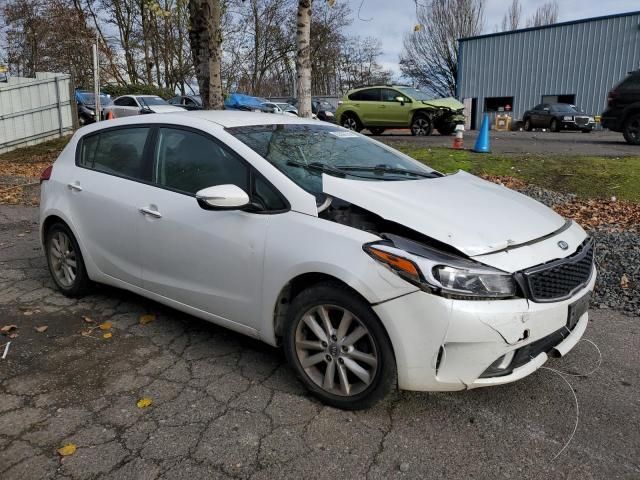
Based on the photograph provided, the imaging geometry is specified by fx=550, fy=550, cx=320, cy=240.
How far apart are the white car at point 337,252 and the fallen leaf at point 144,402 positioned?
2.07 ft

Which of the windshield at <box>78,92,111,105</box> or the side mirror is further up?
the windshield at <box>78,92,111,105</box>

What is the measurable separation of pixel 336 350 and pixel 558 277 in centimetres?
119

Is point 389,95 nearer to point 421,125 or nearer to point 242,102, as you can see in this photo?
point 421,125

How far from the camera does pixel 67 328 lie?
4027mm

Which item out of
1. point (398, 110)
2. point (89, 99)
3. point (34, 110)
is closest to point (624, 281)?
point (398, 110)

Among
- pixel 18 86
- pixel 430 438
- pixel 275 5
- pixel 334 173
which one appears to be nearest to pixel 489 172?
pixel 334 173

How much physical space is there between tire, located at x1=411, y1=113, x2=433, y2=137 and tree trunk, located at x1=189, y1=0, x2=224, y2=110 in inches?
352

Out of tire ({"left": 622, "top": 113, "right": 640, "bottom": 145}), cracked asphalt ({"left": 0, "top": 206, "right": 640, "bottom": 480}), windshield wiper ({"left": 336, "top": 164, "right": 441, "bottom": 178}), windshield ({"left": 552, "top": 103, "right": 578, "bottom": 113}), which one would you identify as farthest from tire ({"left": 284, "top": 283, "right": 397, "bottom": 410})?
windshield ({"left": 552, "top": 103, "right": 578, "bottom": 113})

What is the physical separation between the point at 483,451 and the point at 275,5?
1594 inches

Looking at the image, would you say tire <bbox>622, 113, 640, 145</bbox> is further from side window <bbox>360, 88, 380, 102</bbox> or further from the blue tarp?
the blue tarp

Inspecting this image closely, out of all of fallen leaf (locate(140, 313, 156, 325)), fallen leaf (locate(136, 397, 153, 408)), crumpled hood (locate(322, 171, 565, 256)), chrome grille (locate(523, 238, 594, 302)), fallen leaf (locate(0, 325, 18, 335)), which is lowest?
fallen leaf (locate(0, 325, 18, 335))

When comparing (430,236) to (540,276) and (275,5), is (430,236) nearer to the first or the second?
(540,276)

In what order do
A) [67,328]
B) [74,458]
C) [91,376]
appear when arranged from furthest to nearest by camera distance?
[67,328], [91,376], [74,458]

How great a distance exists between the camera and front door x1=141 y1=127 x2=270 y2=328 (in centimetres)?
316
